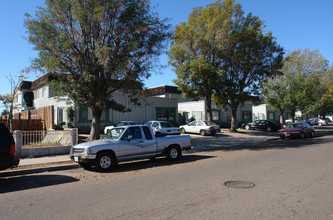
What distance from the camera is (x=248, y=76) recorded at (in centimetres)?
2589

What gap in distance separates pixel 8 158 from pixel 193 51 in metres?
18.3

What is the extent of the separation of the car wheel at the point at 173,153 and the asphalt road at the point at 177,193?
1748 mm

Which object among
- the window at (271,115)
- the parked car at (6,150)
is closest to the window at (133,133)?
the parked car at (6,150)

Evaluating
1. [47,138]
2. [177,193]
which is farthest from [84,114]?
[177,193]

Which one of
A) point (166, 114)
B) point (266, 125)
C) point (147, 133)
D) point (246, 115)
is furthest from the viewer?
point (246, 115)

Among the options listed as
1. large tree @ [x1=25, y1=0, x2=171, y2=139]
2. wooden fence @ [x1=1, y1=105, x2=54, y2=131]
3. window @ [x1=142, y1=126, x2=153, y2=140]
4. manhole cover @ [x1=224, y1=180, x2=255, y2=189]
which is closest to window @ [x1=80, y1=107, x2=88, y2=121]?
wooden fence @ [x1=1, y1=105, x2=54, y2=131]

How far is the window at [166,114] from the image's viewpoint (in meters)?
28.9

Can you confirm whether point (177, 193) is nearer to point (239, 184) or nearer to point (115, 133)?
point (239, 184)

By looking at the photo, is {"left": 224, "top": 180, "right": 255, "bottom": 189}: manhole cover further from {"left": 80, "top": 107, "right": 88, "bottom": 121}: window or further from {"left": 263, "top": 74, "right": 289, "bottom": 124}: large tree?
{"left": 263, "top": 74, "right": 289, "bottom": 124}: large tree

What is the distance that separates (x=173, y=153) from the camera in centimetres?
1095

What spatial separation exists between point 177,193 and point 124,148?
3958 mm

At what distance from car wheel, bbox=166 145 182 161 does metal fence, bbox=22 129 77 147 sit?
18.2 ft

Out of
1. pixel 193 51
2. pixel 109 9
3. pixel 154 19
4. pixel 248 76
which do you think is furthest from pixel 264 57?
pixel 109 9

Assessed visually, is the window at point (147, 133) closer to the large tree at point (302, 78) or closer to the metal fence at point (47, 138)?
the metal fence at point (47, 138)
